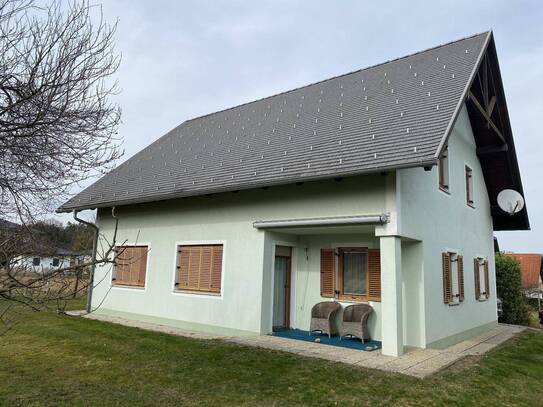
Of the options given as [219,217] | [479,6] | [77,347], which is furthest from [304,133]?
[77,347]

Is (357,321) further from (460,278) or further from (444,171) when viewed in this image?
(444,171)

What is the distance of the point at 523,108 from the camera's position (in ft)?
45.7

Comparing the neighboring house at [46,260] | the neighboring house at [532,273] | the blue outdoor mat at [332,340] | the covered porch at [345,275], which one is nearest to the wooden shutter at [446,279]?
the covered porch at [345,275]

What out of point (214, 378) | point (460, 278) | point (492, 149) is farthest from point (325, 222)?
point (492, 149)

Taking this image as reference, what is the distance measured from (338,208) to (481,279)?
6.63 metres

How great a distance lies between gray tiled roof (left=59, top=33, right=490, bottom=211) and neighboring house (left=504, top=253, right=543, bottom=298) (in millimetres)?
25309

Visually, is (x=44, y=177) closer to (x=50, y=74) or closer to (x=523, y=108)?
(x=50, y=74)

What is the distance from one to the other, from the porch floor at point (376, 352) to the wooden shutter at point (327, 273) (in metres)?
1.68

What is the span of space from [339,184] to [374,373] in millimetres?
3715

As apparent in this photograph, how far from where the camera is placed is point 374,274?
31.9ft

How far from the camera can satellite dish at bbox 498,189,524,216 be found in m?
12.8

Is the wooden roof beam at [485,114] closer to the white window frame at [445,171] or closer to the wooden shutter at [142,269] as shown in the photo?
the white window frame at [445,171]

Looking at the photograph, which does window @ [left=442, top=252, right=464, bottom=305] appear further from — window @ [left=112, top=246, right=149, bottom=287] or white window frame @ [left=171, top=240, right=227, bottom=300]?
window @ [left=112, top=246, right=149, bottom=287]

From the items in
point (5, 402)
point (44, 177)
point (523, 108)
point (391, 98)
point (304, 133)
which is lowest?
point (5, 402)
